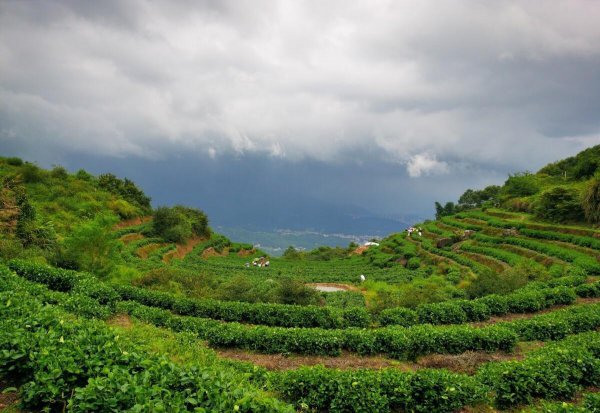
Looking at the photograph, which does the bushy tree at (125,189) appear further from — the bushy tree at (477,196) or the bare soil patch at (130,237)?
the bushy tree at (477,196)

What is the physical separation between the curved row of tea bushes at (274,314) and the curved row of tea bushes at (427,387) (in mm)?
7497

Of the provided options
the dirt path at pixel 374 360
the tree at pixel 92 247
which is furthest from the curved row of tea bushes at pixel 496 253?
the tree at pixel 92 247

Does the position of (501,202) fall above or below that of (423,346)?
above

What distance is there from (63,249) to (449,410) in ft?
78.3

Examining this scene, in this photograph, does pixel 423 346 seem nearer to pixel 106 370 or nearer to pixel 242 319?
pixel 242 319

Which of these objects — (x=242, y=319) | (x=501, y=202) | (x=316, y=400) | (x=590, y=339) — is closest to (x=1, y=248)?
(x=242, y=319)

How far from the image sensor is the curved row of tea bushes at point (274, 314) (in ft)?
56.5

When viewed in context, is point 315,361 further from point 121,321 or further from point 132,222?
point 132,222

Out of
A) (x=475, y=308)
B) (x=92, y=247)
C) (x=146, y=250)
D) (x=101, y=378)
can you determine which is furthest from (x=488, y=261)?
(x=146, y=250)

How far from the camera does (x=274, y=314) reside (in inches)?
691

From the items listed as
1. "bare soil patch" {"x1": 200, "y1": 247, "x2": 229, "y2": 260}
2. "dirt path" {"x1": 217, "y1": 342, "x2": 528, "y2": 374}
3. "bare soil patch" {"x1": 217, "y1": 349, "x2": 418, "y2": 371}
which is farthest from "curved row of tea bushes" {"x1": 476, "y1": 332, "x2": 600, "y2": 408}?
"bare soil patch" {"x1": 200, "y1": 247, "x2": 229, "y2": 260}

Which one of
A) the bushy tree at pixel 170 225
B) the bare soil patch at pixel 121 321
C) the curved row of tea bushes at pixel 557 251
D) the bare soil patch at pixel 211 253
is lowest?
the bare soil patch at pixel 211 253

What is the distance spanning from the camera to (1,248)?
21234 millimetres

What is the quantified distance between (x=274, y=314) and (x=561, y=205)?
42.8m
